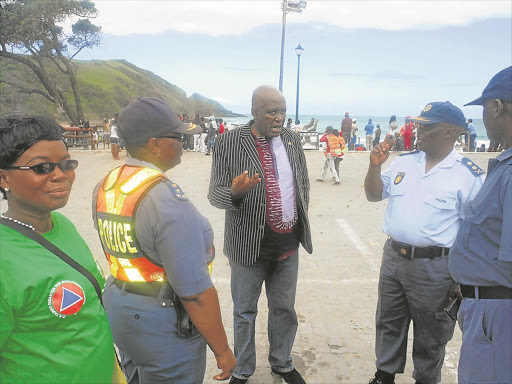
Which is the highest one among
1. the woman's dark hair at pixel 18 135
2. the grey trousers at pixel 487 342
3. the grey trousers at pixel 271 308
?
the woman's dark hair at pixel 18 135

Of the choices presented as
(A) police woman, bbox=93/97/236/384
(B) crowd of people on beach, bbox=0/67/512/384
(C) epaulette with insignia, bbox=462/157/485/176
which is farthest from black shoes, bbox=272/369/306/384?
(C) epaulette with insignia, bbox=462/157/485/176

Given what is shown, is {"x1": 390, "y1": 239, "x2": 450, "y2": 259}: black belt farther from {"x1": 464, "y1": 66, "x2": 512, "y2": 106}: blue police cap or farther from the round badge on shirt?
the round badge on shirt

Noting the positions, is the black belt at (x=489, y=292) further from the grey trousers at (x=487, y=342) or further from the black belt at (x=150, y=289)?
the black belt at (x=150, y=289)

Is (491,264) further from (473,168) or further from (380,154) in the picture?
(380,154)

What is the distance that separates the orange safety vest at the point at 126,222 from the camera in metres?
1.97

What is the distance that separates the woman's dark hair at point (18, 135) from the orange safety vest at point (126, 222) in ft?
1.31

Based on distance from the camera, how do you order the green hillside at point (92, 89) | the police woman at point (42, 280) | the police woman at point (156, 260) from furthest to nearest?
the green hillside at point (92, 89) < the police woman at point (156, 260) < the police woman at point (42, 280)

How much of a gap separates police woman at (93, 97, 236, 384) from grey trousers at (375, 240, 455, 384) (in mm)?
1643

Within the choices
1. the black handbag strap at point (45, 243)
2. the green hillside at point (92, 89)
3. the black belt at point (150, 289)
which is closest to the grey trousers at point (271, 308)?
the black belt at point (150, 289)

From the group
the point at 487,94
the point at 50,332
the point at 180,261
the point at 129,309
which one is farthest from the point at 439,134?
the point at 50,332

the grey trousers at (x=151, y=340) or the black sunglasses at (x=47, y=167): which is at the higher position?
the black sunglasses at (x=47, y=167)

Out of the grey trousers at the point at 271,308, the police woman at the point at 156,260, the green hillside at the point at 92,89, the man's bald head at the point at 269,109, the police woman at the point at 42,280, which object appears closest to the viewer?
the police woman at the point at 42,280

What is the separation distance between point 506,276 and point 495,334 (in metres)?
0.29

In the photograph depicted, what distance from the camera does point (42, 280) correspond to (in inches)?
60.2
